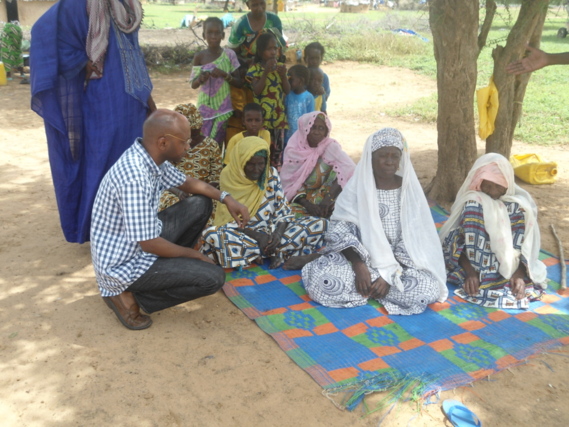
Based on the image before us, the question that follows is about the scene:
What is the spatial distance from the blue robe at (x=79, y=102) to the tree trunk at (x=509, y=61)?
135 inches

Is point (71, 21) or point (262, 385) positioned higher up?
point (71, 21)

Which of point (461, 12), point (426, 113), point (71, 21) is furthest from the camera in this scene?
point (426, 113)

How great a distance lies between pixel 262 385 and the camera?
2918 mm

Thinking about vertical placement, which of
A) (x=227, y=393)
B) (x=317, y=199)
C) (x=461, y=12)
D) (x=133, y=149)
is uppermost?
(x=461, y=12)

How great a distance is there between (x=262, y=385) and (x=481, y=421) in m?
1.12

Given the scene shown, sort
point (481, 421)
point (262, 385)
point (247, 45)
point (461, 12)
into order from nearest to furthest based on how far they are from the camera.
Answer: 1. point (481, 421)
2. point (262, 385)
3. point (461, 12)
4. point (247, 45)

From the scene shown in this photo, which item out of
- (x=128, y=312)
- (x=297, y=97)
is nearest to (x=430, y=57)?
(x=297, y=97)

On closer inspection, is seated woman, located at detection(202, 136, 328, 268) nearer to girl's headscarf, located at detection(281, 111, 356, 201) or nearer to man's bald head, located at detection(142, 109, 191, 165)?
girl's headscarf, located at detection(281, 111, 356, 201)

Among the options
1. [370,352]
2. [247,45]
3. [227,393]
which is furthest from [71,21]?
[370,352]

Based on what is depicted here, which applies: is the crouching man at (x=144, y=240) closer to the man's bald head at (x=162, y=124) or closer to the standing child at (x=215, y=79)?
the man's bald head at (x=162, y=124)

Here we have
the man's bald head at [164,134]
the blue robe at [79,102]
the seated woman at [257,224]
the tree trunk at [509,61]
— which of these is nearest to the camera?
the man's bald head at [164,134]

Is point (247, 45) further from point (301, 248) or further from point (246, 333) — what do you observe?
point (246, 333)

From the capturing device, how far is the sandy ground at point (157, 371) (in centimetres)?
269

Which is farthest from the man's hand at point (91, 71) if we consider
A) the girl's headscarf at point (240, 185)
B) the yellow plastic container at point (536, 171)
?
the yellow plastic container at point (536, 171)
